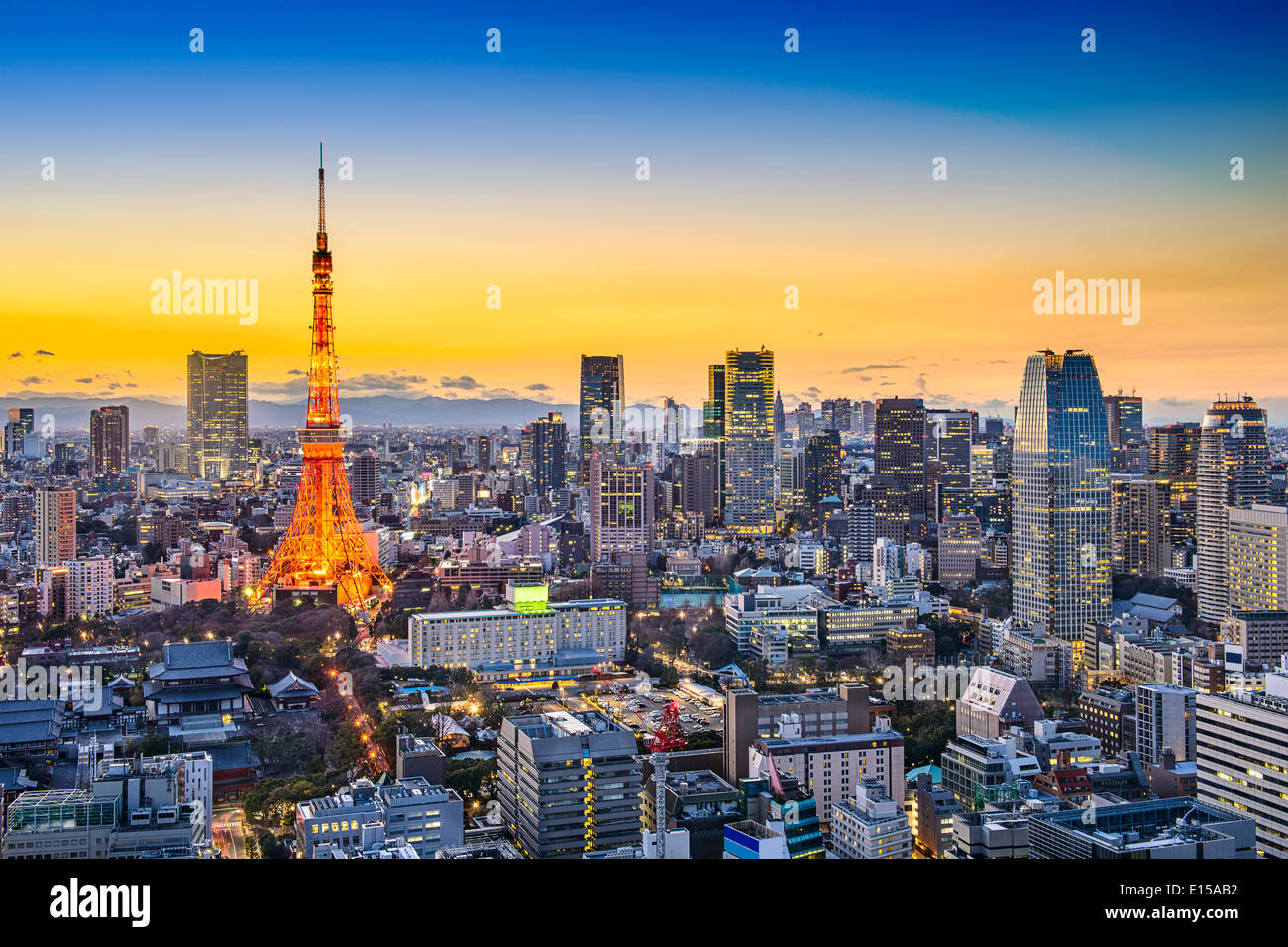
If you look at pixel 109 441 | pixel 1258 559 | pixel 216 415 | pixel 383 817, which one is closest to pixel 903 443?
pixel 1258 559

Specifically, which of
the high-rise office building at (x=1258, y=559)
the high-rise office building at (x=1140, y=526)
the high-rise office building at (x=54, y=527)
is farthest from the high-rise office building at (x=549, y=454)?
the high-rise office building at (x=1258, y=559)

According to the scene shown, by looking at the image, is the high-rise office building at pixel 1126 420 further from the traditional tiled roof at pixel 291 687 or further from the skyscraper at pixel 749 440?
the traditional tiled roof at pixel 291 687

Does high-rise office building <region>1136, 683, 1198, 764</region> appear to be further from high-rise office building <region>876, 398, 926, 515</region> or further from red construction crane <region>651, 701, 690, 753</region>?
high-rise office building <region>876, 398, 926, 515</region>

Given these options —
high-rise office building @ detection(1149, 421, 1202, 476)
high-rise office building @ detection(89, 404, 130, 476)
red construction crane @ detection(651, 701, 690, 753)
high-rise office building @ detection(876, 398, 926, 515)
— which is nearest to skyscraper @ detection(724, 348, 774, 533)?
high-rise office building @ detection(876, 398, 926, 515)

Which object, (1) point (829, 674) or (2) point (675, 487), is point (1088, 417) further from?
(2) point (675, 487)

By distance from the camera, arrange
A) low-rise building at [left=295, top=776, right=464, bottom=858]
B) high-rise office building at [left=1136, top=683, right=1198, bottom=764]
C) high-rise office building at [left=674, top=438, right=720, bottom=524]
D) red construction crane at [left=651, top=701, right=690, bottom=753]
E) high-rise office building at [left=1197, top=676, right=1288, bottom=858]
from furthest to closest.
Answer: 1. high-rise office building at [left=674, top=438, right=720, bottom=524]
2. high-rise office building at [left=1136, top=683, right=1198, bottom=764]
3. red construction crane at [left=651, top=701, right=690, bottom=753]
4. high-rise office building at [left=1197, top=676, right=1288, bottom=858]
5. low-rise building at [left=295, top=776, right=464, bottom=858]
